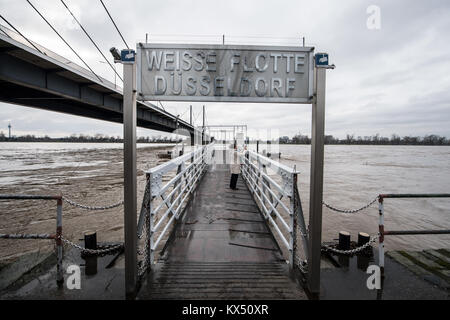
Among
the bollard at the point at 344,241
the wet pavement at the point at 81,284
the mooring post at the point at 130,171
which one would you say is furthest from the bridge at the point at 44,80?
the bollard at the point at 344,241

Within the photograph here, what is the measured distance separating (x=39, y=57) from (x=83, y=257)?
418 inches

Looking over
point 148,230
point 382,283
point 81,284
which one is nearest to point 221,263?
point 148,230

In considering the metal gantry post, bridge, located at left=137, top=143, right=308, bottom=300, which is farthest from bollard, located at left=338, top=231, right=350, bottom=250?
the metal gantry post

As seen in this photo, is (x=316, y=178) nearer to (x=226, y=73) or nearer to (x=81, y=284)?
(x=226, y=73)

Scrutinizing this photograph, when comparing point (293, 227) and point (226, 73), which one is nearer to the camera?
point (226, 73)

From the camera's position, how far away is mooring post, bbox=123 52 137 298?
Result: 2.65 meters

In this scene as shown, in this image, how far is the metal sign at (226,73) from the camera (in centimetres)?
275

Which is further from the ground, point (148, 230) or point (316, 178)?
point (316, 178)

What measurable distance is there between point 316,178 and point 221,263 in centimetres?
203

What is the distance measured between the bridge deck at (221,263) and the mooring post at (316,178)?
1.11 feet

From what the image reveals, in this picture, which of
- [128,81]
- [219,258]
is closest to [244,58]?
[128,81]

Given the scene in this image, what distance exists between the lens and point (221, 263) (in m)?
3.47

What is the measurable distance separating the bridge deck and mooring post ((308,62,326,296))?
1.11 feet

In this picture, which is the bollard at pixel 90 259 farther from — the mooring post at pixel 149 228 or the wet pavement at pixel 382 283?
the wet pavement at pixel 382 283
